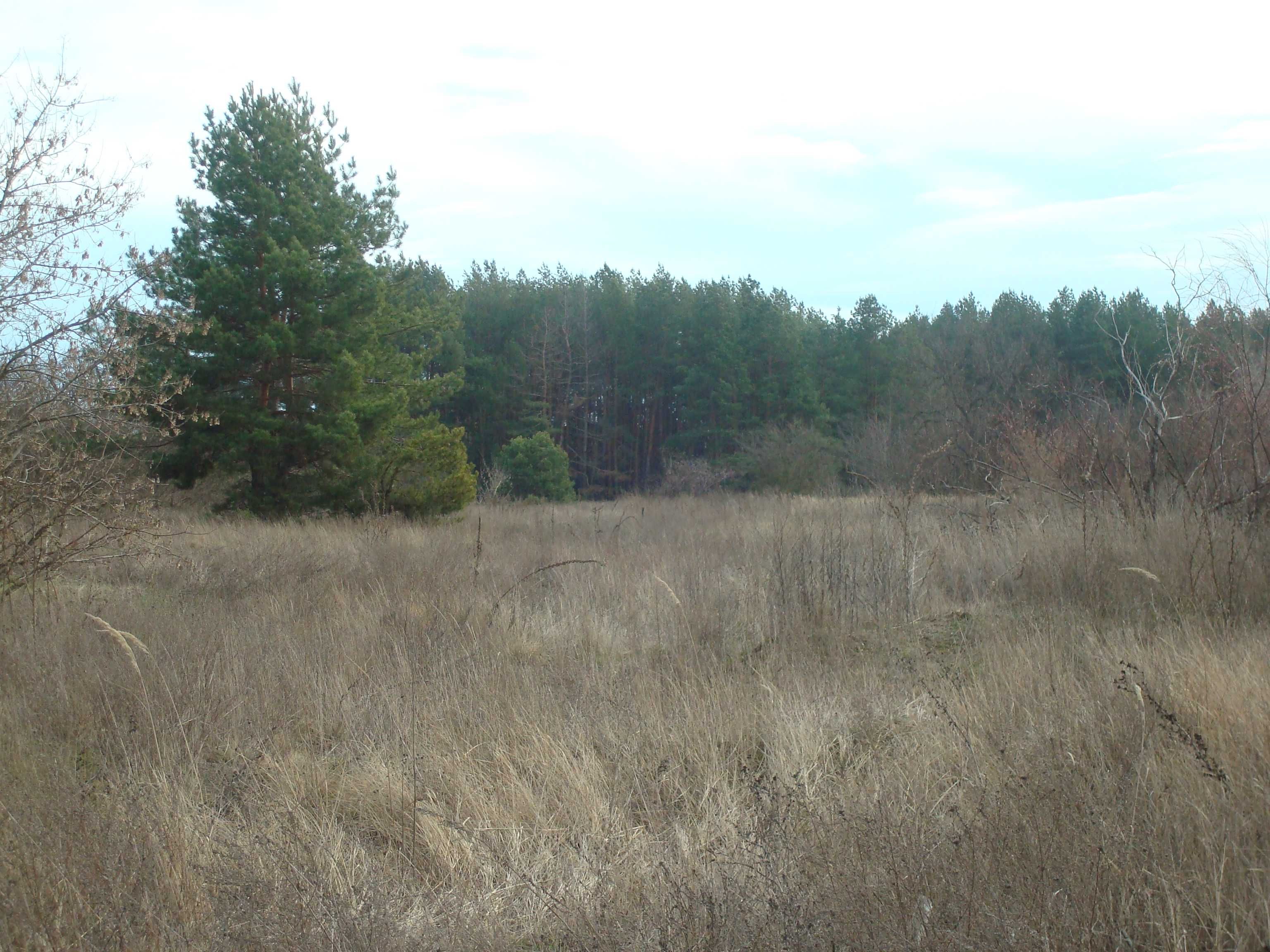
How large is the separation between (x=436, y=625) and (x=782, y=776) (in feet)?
10.9

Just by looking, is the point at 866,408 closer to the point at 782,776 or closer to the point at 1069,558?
the point at 1069,558

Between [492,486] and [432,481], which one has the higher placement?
[432,481]

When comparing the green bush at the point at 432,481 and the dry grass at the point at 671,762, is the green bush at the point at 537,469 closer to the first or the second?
the green bush at the point at 432,481

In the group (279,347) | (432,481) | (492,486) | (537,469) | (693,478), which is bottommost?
(693,478)

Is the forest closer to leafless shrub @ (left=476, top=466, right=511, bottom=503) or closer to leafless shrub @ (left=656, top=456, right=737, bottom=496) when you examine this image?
leafless shrub @ (left=476, top=466, right=511, bottom=503)

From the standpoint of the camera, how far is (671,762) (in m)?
3.92

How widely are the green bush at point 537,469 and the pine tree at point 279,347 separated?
12.3 metres

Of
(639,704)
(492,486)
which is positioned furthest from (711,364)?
(639,704)

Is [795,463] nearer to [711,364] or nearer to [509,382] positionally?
[711,364]

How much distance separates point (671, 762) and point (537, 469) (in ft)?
90.3

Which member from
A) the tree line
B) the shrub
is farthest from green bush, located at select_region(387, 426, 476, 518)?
the shrub

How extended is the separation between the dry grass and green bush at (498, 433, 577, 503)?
2328 cm

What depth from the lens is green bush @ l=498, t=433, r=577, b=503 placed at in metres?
31.0

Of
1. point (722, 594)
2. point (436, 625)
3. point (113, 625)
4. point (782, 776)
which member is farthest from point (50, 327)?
point (782, 776)
